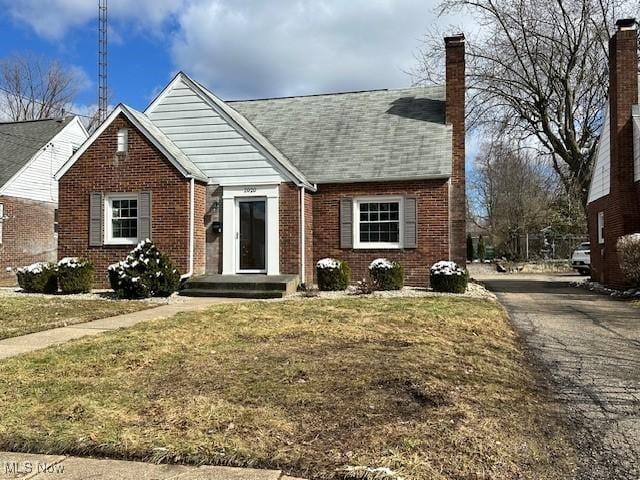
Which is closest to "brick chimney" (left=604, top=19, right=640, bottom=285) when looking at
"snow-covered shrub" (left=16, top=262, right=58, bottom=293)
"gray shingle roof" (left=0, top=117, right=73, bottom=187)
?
"snow-covered shrub" (left=16, top=262, right=58, bottom=293)

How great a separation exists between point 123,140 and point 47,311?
631 cm

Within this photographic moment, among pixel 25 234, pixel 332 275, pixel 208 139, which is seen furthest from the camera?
pixel 25 234

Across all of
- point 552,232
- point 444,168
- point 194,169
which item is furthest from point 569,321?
point 552,232

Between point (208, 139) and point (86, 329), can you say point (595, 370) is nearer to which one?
point (86, 329)

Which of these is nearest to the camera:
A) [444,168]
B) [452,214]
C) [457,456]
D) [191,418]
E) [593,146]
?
[457,456]

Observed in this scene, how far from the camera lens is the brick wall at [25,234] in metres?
22.6

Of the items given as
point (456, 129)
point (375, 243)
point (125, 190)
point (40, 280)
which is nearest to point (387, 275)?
point (375, 243)

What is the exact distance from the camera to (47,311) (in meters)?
10.7

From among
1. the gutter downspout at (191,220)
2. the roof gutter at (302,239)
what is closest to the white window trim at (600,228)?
the roof gutter at (302,239)

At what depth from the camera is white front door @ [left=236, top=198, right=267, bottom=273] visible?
15578 millimetres

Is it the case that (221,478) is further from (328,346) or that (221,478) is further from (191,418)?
(328,346)

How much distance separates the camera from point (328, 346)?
6973 millimetres

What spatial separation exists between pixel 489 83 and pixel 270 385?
2734 centimetres

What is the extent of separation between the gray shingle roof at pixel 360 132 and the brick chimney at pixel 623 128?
4.86m
